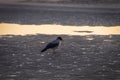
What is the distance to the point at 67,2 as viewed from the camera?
72188 millimetres

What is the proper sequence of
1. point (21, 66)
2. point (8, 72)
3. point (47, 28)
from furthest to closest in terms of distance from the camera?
point (47, 28)
point (21, 66)
point (8, 72)

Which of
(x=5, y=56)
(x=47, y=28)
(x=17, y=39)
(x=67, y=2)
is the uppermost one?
(x=5, y=56)

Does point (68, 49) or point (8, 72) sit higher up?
point (8, 72)

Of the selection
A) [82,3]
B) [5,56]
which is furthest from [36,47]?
[82,3]

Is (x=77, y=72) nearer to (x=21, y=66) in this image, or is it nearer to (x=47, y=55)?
(x=21, y=66)

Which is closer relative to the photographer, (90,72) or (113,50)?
(90,72)

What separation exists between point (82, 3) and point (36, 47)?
4869 cm

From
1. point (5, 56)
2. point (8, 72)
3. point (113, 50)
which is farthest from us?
point (113, 50)

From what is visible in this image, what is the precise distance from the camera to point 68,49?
2155cm

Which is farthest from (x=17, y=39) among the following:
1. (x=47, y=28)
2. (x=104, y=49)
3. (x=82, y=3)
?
(x=82, y=3)

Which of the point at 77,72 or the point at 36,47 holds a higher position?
the point at 77,72

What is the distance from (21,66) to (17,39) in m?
8.03

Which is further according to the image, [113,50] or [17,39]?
[17,39]

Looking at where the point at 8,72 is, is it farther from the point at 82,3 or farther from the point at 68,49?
the point at 82,3
